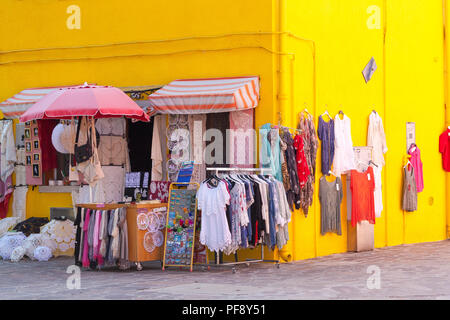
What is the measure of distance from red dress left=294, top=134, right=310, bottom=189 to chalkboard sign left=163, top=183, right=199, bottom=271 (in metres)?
1.78

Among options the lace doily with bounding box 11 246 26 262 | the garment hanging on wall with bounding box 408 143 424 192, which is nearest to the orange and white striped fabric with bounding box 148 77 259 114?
the lace doily with bounding box 11 246 26 262

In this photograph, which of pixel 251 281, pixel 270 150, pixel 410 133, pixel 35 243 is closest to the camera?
pixel 251 281

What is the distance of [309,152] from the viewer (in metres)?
13.4

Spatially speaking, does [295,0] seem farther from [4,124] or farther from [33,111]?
[4,124]

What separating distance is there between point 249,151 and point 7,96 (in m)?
4.94

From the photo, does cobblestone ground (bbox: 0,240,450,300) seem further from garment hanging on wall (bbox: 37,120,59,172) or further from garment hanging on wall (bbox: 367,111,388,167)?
garment hanging on wall (bbox: 367,111,388,167)

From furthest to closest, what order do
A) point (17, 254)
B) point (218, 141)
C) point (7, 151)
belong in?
point (7, 151) → point (17, 254) → point (218, 141)

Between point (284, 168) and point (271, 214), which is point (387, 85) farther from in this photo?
point (271, 214)

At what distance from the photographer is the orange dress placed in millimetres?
14164

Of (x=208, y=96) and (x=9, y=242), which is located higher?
(x=208, y=96)

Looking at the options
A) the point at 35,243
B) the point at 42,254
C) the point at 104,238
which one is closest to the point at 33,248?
the point at 35,243

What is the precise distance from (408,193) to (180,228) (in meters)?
5.78

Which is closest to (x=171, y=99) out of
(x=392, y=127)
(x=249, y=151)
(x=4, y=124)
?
(x=249, y=151)

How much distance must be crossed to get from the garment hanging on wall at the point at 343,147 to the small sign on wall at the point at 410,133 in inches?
89.3
